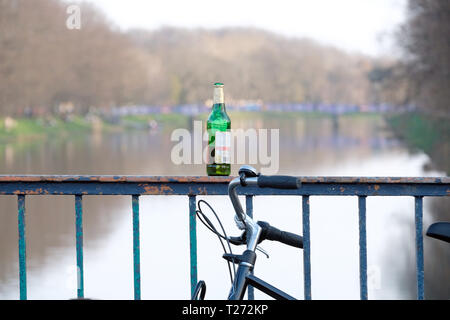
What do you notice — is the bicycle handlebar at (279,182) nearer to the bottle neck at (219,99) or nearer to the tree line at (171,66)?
the bottle neck at (219,99)

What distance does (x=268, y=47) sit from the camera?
6624 inches

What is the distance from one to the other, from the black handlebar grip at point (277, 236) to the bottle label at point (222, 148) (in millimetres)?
924

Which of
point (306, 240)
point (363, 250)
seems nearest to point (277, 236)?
point (306, 240)

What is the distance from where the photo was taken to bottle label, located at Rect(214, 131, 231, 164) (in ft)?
11.1

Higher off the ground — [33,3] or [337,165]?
[33,3]

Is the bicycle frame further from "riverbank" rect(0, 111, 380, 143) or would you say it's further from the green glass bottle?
"riverbank" rect(0, 111, 380, 143)

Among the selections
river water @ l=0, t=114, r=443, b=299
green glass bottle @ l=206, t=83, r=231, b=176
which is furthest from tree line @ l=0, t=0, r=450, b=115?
green glass bottle @ l=206, t=83, r=231, b=176

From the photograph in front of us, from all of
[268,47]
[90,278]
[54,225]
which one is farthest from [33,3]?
[268,47]

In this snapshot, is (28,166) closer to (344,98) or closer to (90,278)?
(90,278)

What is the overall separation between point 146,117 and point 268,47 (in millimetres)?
74684

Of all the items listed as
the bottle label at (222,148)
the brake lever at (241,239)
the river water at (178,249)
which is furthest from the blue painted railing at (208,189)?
the river water at (178,249)

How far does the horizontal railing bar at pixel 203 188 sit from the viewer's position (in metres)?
2.97
